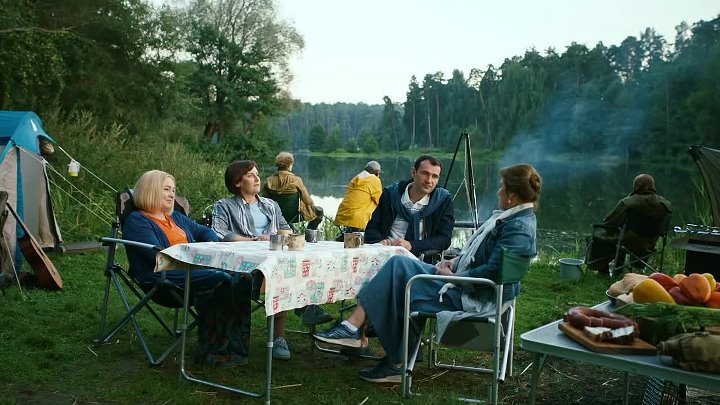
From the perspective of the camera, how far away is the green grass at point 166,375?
3.32 m

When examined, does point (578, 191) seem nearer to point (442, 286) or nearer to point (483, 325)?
point (442, 286)

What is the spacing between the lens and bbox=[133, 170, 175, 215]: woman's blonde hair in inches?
Result: 149

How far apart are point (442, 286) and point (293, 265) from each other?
76 cm

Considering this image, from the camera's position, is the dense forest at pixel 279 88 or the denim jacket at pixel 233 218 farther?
the dense forest at pixel 279 88

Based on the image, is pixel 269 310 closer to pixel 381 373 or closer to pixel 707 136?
pixel 381 373

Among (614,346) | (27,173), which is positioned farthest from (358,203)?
(614,346)

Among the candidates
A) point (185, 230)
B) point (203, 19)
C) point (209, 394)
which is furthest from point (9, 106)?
point (203, 19)

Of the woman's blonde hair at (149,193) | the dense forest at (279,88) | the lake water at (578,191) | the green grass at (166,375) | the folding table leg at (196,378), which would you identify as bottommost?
the lake water at (578,191)

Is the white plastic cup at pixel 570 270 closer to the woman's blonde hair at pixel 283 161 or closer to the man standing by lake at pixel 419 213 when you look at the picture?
the woman's blonde hair at pixel 283 161

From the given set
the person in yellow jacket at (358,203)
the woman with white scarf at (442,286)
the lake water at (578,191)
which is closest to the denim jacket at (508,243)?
the woman with white scarf at (442,286)

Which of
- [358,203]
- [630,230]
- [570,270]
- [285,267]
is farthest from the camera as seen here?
[358,203]

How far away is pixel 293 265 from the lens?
321cm

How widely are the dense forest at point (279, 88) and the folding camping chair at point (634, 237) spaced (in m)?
8.25

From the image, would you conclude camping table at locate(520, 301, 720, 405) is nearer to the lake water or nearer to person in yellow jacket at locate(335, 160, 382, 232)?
person in yellow jacket at locate(335, 160, 382, 232)
